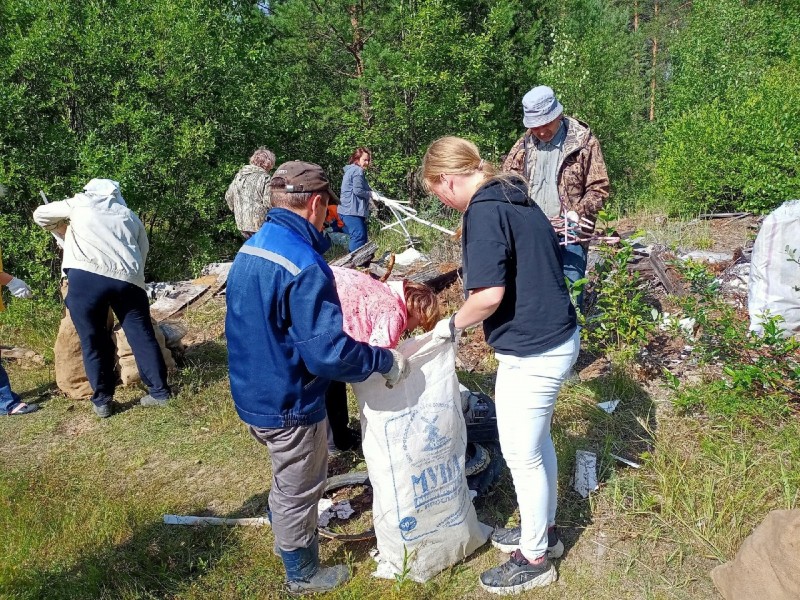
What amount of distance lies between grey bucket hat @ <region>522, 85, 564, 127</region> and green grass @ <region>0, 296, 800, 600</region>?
1797 millimetres

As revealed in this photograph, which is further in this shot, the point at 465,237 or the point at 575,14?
the point at 575,14

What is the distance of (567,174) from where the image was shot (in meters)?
4.19

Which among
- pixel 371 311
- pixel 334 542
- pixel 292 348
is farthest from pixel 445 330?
pixel 334 542

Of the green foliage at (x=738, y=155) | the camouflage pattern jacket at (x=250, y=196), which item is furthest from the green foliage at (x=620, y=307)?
the green foliage at (x=738, y=155)

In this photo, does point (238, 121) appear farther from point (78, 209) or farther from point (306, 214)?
point (306, 214)

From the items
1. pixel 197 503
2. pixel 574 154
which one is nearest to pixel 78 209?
pixel 197 503

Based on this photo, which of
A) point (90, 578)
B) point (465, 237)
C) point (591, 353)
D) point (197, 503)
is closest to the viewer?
point (465, 237)

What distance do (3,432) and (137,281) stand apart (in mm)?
1471

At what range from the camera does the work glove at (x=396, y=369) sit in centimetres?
234

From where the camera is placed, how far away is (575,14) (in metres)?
13.9

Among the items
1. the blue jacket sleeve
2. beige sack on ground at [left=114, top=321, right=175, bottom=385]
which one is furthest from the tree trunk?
the blue jacket sleeve

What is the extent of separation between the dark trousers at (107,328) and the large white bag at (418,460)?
8.43ft

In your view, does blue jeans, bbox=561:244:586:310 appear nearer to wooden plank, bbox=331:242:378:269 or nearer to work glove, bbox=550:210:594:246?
work glove, bbox=550:210:594:246

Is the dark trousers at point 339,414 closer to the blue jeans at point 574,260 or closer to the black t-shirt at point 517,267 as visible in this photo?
the black t-shirt at point 517,267
